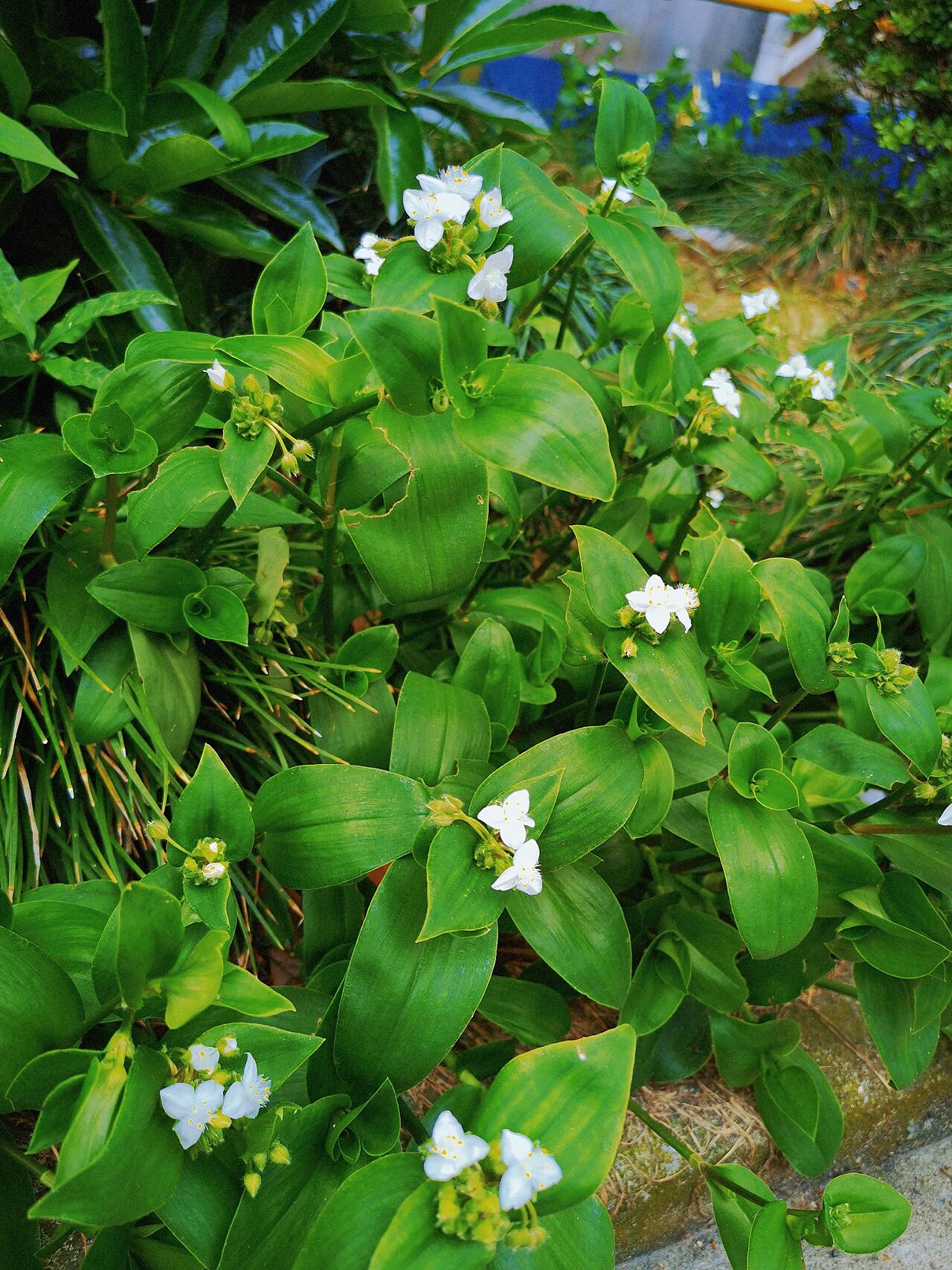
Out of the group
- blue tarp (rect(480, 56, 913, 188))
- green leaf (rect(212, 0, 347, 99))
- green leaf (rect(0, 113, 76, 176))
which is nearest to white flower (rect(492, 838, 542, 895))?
green leaf (rect(0, 113, 76, 176))

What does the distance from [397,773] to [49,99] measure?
1303 mm

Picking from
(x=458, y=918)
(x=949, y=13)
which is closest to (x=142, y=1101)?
(x=458, y=918)

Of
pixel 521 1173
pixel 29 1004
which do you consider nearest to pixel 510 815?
pixel 521 1173

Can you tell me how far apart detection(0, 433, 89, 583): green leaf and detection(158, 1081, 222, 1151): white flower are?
0.52 metres

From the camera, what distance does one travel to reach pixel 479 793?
91 centimetres

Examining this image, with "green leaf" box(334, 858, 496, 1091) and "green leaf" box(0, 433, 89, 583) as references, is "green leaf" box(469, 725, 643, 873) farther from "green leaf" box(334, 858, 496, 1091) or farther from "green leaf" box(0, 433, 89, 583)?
"green leaf" box(0, 433, 89, 583)

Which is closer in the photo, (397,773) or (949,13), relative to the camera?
(397,773)

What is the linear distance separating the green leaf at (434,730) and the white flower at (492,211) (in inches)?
17.8

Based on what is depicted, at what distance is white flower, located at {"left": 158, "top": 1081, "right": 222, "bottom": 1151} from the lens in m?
0.70

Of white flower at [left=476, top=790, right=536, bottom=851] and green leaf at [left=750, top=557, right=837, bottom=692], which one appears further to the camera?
green leaf at [left=750, top=557, right=837, bottom=692]

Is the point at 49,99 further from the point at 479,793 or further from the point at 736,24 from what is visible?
the point at 736,24

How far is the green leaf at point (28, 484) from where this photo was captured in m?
0.97

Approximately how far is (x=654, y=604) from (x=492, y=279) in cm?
35

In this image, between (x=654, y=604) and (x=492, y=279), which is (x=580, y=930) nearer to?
(x=654, y=604)
